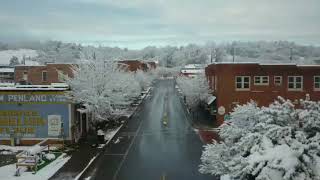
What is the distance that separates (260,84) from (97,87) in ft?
54.4

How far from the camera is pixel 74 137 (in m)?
32.8

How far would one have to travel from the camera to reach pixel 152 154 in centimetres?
2958

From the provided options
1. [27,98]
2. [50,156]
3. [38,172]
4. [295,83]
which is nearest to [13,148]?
[27,98]

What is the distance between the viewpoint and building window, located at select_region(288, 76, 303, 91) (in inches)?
1698

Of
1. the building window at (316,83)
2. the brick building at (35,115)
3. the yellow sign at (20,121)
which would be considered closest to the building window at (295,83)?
the building window at (316,83)

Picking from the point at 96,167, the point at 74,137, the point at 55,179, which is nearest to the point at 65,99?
the point at 74,137

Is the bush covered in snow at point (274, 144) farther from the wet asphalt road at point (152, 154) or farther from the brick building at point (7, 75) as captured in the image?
the brick building at point (7, 75)

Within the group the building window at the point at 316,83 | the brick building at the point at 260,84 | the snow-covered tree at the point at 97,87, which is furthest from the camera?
the brick building at the point at 260,84

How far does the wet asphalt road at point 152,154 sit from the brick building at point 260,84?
5245 mm

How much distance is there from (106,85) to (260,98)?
51.2ft

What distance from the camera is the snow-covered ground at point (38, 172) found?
75.1 feet

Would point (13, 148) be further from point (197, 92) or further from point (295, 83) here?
point (197, 92)

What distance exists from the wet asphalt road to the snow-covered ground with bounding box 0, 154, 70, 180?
202cm

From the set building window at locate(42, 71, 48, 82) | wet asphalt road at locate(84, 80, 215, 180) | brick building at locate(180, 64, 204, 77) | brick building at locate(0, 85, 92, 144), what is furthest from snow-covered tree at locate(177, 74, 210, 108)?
building window at locate(42, 71, 48, 82)
